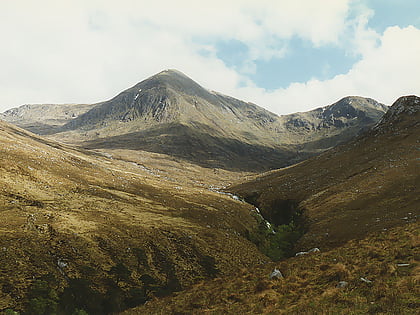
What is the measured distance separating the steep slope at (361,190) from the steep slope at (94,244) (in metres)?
14.0

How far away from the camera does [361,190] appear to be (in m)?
56.6

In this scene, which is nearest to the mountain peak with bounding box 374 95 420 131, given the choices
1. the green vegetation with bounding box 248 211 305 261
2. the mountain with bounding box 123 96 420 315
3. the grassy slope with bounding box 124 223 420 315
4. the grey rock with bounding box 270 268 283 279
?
the mountain with bounding box 123 96 420 315

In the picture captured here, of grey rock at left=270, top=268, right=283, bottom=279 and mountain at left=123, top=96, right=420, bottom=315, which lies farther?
grey rock at left=270, top=268, right=283, bottom=279

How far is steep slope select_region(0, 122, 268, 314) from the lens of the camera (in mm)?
21984

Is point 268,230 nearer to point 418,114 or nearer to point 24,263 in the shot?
point 24,263

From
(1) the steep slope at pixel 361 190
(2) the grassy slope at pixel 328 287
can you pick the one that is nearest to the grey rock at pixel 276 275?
(2) the grassy slope at pixel 328 287

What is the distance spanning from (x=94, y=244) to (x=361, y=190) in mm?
54766

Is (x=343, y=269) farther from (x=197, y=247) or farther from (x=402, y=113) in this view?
(x=402, y=113)

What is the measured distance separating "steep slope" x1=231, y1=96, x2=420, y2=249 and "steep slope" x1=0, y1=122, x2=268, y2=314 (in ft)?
46.0

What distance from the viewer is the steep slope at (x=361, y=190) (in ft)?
131

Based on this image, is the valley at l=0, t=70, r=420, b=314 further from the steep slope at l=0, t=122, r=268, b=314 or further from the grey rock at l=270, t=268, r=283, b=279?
the grey rock at l=270, t=268, r=283, b=279

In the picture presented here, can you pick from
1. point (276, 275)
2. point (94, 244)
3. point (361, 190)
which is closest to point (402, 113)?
point (361, 190)

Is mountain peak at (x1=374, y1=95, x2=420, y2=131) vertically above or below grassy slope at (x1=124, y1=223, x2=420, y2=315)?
above

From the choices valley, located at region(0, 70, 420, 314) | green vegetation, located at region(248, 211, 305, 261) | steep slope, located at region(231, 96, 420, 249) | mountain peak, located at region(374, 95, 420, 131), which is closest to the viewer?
valley, located at region(0, 70, 420, 314)
